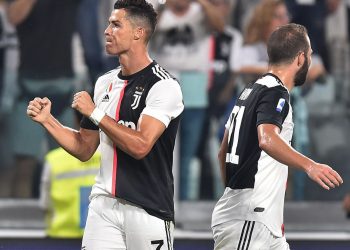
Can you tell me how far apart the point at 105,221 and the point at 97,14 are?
4426mm

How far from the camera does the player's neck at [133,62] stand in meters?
5.23

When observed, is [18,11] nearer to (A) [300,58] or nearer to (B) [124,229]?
(A) [300,58]

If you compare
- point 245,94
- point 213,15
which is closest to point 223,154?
point 245,94

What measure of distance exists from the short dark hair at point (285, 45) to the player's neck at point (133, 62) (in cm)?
63

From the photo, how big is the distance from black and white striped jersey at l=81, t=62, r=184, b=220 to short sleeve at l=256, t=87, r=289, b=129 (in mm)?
389

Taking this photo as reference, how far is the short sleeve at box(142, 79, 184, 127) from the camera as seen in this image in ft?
16.6

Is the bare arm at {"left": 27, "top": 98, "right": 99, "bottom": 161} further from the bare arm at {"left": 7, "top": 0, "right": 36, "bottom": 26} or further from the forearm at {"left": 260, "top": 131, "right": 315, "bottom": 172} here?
the bare arm at {"left": 7, "top": 0, "right": 36, "bottom": 26}

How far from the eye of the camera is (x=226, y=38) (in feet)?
30.8

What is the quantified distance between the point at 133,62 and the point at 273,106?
2.32 ft

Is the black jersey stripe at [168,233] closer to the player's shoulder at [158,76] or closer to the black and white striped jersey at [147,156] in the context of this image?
the black and white striped jersey at [147,156]

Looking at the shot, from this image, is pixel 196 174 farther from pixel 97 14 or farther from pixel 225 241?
pixel 225 241

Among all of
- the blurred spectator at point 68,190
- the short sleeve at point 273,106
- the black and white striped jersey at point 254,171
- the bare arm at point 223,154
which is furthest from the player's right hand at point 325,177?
the blurred spectator at point 68,190

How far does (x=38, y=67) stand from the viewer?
30.6ft

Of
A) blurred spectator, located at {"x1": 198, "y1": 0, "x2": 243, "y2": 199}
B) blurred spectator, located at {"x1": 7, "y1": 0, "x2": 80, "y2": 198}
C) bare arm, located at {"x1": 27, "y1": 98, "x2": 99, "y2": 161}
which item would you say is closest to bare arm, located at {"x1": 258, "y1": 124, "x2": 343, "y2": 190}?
bare arm, located at {"x1": 27, "y1": 98, "x2": 99, "y2": 161}
